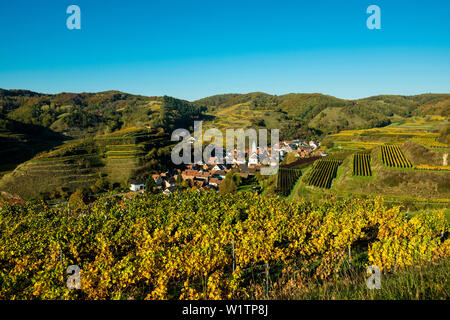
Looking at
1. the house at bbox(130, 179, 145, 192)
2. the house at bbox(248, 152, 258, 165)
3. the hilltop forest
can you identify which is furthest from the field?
the house at bbox(248, 152, 258, 165)

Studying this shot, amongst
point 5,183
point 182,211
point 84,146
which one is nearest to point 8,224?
point 182,211

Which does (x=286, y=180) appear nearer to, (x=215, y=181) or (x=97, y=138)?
(x=215, y=181)

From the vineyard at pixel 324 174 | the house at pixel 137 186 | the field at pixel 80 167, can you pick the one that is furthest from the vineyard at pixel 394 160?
the field at pixel 80 167

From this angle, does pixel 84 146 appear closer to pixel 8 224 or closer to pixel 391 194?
pixel 8 224

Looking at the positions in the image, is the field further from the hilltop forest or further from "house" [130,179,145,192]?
"house" [130,179,145,192]

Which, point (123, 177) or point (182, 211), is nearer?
point (182, 211)

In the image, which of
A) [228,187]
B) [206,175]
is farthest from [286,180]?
[206,175]

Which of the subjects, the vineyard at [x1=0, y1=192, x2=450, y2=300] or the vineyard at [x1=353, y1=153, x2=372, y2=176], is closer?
the vineyard at [x1=0, y1=192, x2=450, y2=300]
